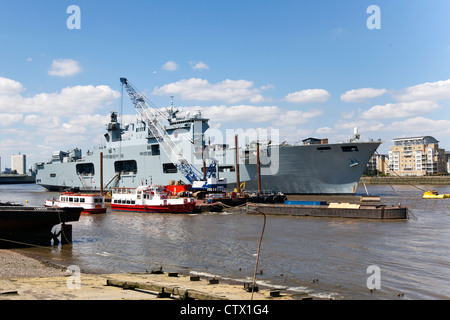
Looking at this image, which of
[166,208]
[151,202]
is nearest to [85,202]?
[151,202]

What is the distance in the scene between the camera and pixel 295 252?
20.4 m

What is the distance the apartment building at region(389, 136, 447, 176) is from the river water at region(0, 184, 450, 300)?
4812 inches

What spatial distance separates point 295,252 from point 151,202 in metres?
25.9

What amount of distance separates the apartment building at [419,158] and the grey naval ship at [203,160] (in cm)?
9909

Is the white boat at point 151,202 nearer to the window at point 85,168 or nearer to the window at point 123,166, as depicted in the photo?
the window at point 123,166

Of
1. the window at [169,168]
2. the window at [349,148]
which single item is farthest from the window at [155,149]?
the window at [349,148]

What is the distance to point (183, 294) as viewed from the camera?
A: 10.5m

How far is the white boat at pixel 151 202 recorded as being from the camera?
42062 millimetres

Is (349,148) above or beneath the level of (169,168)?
above

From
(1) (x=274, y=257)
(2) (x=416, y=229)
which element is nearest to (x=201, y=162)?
(2) (x=416, y=229)

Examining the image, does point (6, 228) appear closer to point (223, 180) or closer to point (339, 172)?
point (223, 180)

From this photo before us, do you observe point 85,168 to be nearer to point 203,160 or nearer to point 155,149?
point 155,149

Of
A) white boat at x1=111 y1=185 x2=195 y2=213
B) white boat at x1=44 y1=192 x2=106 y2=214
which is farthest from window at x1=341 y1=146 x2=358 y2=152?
white boat at x1=44 y1=192 x2=106 y2=214
